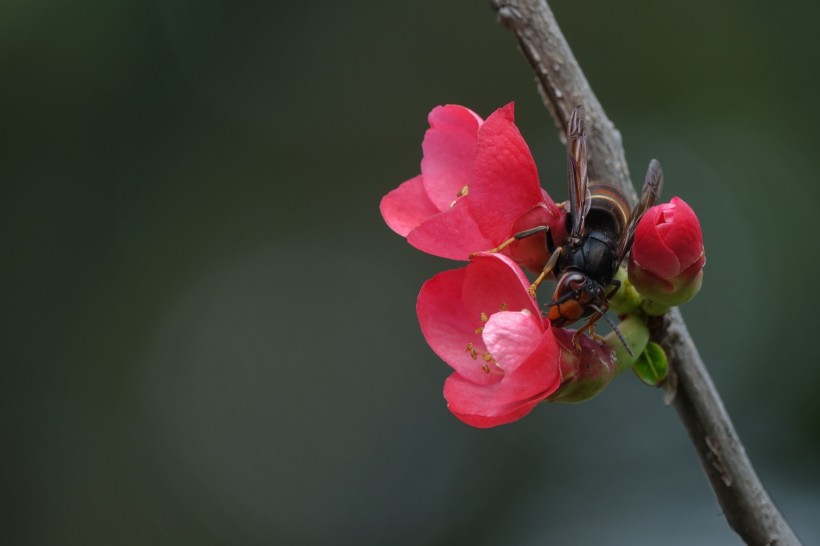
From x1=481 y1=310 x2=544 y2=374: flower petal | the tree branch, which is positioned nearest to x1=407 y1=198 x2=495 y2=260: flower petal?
x1=481 y1=310 x2=544 y2=374: flower petal

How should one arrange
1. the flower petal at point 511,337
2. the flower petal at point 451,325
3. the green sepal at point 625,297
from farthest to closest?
the green sepal at point 625,297 < the flower petal at point 451,325 < the flower petal at point 511,337

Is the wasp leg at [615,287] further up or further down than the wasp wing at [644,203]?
further down

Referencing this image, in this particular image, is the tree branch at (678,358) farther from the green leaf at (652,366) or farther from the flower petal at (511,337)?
the flower petal at (511,337)

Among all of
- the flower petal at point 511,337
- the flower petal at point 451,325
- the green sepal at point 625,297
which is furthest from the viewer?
the green sepal at point 625,297

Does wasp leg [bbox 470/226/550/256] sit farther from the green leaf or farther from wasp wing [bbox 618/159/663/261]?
the green leaf

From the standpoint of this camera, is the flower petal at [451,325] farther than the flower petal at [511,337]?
Yes

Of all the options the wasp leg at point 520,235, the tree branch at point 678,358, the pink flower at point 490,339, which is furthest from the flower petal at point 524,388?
the tree branch at point 678,358
